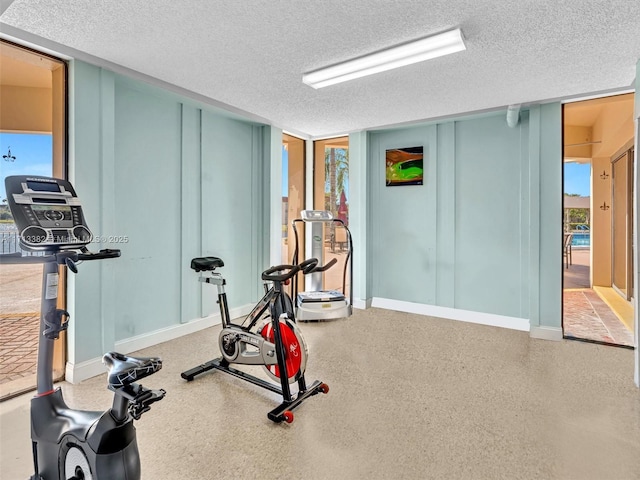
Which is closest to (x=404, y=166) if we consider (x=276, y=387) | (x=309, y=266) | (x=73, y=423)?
(x=309, y=266)

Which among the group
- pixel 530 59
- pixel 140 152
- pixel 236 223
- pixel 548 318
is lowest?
pixel 548 318

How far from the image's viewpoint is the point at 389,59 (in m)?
2.82

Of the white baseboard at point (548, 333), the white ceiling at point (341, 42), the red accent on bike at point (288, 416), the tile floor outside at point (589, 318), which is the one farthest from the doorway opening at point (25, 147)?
the tile floor outside at point (589, 318)

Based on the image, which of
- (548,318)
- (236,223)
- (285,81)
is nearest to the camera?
(285,81)

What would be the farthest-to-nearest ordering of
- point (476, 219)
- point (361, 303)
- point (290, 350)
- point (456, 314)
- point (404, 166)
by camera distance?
point (361, 303) < point (404, 166) < point (456, 314) < point (476, 219) < point (290, 350)

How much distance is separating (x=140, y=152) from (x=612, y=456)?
434 cm

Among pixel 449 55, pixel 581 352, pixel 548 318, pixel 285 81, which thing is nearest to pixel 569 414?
pixel 581 352

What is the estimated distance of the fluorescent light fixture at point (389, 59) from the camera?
99.3 inches

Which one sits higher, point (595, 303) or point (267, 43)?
point (267, 43)

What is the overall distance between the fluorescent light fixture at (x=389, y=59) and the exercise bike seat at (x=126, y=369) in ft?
8.65

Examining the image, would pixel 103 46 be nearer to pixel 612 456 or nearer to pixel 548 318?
pixel 612 456

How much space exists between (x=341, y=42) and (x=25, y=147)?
276 cm

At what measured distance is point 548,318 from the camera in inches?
155

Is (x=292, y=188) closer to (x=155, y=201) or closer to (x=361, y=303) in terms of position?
(x=361, y=303)
